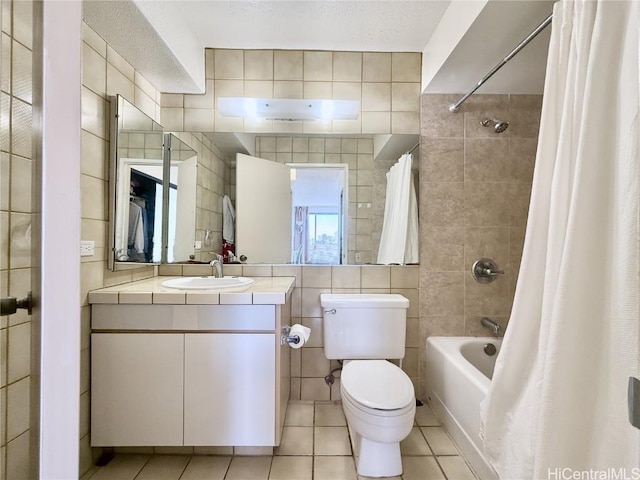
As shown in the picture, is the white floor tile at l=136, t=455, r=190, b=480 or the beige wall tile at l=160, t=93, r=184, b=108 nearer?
the white floor tile at l=136, t=455, r=190, b=480

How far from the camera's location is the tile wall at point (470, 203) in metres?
1.95

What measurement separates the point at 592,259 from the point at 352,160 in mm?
1437

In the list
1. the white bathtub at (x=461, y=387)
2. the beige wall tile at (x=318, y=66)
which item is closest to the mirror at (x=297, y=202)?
the beige wall tile at (x=318, y=66)

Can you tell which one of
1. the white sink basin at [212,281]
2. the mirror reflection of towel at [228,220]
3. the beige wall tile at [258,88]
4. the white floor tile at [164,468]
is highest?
the beige wall tile at [258,88]

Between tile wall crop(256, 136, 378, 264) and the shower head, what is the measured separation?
0.73 meters

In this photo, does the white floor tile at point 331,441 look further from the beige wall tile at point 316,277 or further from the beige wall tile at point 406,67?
the beige wall tile at point 406,67

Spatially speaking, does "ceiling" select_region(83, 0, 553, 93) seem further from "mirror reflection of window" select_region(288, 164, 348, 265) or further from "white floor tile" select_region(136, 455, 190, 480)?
"white floor tile" select_region(136, 455, 190, 480)

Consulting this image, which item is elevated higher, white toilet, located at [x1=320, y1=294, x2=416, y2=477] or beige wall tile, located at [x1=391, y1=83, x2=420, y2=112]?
beige wall tile, located at [x1=391, y1=83, x2=420, y2=112]

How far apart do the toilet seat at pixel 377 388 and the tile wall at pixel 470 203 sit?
0.56 meters

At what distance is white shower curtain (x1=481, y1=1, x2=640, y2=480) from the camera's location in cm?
70

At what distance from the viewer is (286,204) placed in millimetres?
1980

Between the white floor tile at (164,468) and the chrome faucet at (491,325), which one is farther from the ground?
the chrome faucet at (491,325)

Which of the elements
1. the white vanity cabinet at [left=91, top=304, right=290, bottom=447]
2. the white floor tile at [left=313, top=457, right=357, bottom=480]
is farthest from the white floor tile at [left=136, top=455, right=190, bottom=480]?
the white floor tile at [left=313, top=457, right=357, bottom=480]

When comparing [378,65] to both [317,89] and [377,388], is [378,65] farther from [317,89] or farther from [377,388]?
[377,388]
